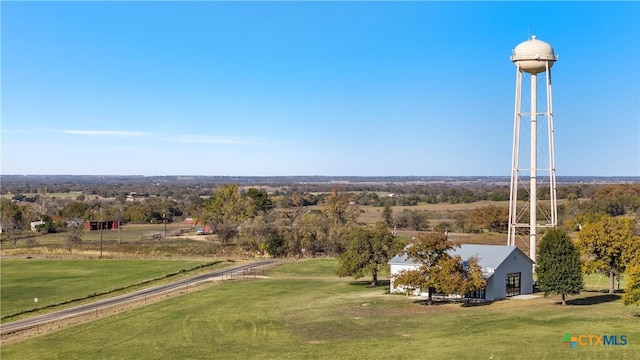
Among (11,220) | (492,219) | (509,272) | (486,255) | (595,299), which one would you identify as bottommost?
(11,220)

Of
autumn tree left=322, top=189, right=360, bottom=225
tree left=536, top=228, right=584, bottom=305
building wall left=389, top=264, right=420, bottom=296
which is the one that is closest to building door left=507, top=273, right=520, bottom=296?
tree left=536, top=228, right=584, bottom=305

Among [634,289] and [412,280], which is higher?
[634,289]

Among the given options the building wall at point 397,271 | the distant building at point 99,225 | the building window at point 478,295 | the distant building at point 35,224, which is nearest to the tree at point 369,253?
the building wall at point 397,271

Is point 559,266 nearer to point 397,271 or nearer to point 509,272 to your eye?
point 509,272

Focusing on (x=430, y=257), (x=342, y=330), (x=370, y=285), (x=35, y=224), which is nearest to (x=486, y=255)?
(x=430, y=257)

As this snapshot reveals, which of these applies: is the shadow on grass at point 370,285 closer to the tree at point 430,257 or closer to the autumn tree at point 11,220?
the tree at point 430,257
